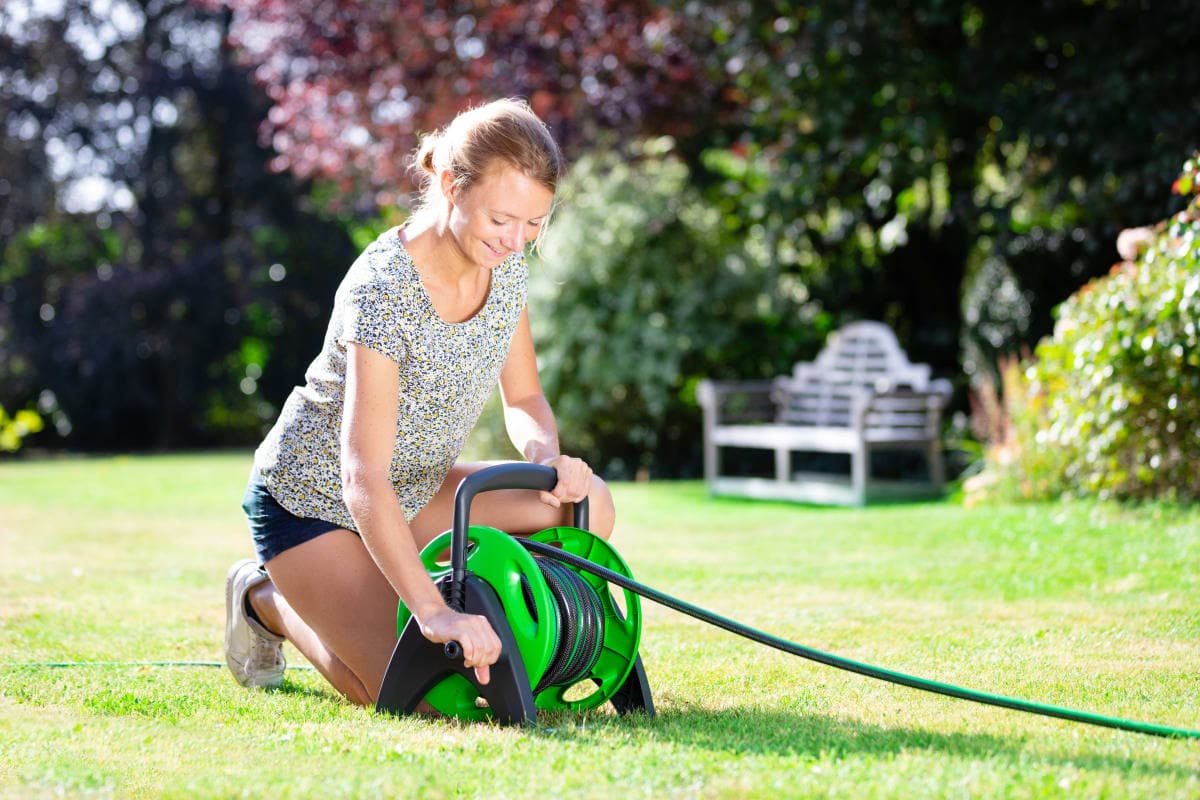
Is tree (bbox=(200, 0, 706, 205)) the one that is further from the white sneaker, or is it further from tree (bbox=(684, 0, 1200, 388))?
the white sneaker

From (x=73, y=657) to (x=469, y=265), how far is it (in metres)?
1.79

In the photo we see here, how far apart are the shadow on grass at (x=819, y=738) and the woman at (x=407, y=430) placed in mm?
406

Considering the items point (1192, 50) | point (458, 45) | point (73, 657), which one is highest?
point (458, 45)

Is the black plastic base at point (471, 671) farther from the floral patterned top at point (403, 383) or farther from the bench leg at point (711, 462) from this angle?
the bench leg at point (711, 462)

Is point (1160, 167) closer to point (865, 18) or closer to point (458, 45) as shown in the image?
point (865, 18)

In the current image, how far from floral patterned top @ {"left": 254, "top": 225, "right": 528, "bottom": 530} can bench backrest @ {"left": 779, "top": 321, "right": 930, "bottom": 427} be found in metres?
5.78

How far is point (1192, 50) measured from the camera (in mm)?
8320

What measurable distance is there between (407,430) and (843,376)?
6.32 meters

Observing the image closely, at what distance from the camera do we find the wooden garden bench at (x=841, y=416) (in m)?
8.29

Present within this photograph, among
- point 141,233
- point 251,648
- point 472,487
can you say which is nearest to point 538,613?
point 472,487

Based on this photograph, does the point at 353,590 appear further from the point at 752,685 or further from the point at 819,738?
the point at 819,738

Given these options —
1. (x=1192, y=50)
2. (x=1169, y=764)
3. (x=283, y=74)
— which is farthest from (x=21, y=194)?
(x=1169, y=764)

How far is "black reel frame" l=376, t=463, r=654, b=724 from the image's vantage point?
280 cm

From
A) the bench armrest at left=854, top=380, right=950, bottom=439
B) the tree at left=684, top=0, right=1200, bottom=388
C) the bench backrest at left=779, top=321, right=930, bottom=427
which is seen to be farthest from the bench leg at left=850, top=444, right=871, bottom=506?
the tree at left=684, top=0, right=1200, bottom=388
